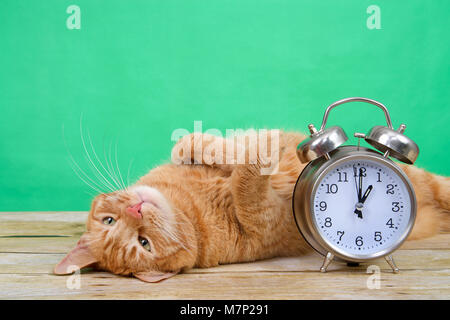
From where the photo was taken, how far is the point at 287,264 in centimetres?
152

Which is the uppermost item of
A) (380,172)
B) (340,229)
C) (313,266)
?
(380,172)

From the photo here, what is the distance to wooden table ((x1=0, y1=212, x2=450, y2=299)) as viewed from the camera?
123 cm

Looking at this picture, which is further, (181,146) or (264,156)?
(181,146)

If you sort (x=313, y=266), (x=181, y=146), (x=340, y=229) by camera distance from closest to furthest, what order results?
1. (x=340, y=229)
2. (x=313, y=266)
3. (x=181, y=146)

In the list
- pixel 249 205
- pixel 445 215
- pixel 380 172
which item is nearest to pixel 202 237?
pixel 249 205

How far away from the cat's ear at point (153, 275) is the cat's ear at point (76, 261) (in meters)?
0.17

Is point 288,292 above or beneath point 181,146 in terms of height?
beneath

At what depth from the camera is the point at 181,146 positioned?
190cm

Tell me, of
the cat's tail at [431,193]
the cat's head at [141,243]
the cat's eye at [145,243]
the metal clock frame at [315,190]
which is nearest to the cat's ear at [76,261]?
the cat's head at [141,243]

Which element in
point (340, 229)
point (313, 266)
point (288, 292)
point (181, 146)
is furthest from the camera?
point (181, 146)

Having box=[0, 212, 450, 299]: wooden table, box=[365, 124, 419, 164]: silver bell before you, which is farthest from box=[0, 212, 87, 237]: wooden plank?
box=[365, 124, 419, 164]: silver bell

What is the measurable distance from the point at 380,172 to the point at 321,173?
0.61 feet

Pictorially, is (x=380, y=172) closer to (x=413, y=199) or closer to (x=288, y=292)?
(x=413, y=199)

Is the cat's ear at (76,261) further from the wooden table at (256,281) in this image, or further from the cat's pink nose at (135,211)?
the cat's pink nose at (135,211)
